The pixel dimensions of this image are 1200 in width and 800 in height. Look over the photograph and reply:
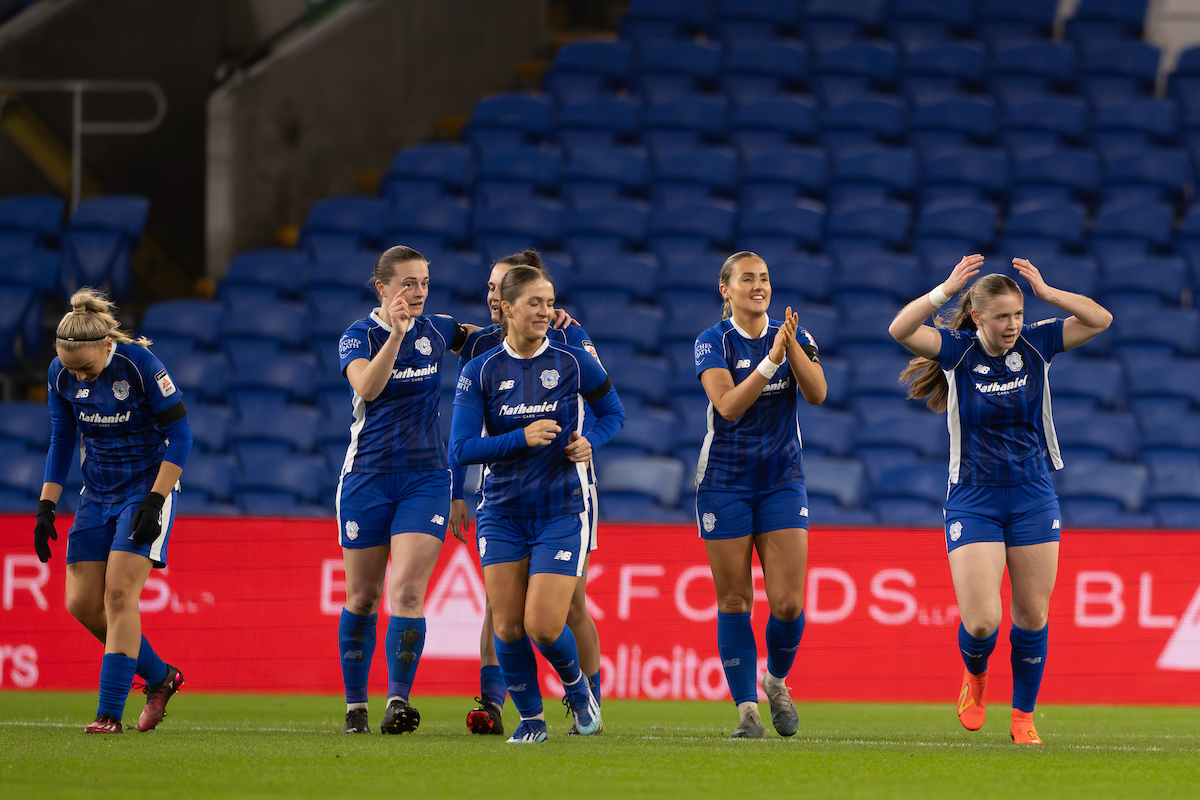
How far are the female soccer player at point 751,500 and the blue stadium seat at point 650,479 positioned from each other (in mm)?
4416

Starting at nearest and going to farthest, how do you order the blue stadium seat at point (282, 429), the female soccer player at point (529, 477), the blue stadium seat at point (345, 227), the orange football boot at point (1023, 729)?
1. the female soccer player at point (529, 477)
2. the orange football boot at point (1023, 729)
3. the blue stadium seat at point (282, 429)
4. the blue stadium seat at point (345, 227)

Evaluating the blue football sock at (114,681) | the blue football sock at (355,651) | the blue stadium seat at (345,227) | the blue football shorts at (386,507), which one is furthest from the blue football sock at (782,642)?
the blue stadium seat at (345,227)

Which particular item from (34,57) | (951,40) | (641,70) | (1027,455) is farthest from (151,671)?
(951,40)

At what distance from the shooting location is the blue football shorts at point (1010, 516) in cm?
610

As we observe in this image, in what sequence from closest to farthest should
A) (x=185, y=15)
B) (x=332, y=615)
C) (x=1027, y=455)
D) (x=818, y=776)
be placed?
1. (x=818, y=776)
2. (x=1027, y=455)
3. (x=332, y=615)
4. (x=185, y=15)

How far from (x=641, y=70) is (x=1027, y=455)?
9.80 m

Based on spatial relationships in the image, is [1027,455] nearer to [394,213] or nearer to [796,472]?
[796,472]

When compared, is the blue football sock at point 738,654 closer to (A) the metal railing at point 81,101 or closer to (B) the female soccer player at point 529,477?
(B) the female soccer player at point 529,477

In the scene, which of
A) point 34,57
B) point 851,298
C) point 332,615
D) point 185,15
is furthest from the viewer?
point 185,15

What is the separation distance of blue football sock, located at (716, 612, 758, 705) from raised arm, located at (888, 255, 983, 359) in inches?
61.8

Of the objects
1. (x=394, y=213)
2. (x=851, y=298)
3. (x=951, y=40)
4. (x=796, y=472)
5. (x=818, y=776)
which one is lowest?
(x=818, y=776)

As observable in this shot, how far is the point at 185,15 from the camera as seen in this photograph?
47.1 ft

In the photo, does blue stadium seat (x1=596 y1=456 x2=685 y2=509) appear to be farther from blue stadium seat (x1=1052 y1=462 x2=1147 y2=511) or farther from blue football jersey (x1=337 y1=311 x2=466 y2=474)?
blue football jersey (x1=337 y1=311 x2=466 y2=474)

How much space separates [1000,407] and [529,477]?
223 centimetres
